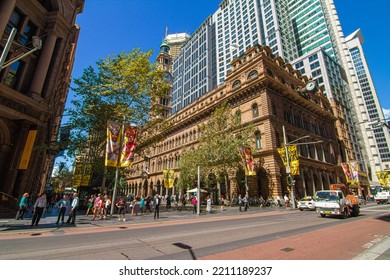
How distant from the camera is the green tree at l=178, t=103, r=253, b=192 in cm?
2747

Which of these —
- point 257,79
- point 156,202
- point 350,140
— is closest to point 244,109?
point 257,79

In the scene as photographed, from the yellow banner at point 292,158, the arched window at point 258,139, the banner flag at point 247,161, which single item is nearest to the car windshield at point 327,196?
the banner flag at point 247,161

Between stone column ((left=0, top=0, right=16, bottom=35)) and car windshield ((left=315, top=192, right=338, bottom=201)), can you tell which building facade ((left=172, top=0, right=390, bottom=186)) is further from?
stone column ((left=0, top=0, right=16, bottom=35))

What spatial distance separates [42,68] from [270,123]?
30.3 m

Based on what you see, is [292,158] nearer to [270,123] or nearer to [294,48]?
[270,123]

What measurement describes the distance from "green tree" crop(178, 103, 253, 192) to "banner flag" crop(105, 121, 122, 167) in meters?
14.4

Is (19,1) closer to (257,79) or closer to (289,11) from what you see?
(257,79)

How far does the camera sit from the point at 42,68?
66.3 feet

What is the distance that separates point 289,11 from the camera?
9369 centimetres

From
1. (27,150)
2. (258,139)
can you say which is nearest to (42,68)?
(27,150)

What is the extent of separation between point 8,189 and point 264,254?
2162 centimetres

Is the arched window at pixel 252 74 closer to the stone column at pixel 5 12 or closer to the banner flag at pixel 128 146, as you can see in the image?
the banner flag at pixel 128 146

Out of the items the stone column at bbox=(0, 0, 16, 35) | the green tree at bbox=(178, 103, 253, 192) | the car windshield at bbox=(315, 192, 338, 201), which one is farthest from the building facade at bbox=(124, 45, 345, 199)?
the stone column at bbox=(0, 0, 16, 35)

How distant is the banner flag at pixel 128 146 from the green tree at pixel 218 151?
13.3 metres
